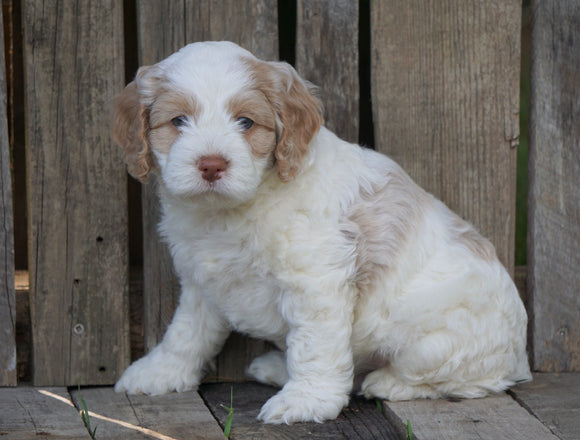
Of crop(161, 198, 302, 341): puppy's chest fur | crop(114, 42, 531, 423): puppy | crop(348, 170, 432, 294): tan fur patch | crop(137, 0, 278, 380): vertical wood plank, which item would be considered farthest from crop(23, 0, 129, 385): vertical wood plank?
crop(348, 170, 432, 294): tan fur patch

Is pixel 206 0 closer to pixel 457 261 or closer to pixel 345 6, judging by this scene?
pixel 345 6

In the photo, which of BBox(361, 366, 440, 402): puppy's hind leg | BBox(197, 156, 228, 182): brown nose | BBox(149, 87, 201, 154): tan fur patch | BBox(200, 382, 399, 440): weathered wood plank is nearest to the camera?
BBox(197, 156, 228, 182): brown nose

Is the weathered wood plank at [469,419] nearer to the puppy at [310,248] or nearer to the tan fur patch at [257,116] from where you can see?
the puppy at [310,248]

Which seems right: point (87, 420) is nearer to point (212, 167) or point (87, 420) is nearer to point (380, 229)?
point (212, 167)

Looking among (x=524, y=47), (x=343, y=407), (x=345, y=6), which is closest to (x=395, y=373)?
(x=343, y=407)

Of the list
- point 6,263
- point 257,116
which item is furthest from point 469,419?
point 6,263

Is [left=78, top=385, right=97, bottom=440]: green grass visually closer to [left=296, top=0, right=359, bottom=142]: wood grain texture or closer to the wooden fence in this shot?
the wooden fence
